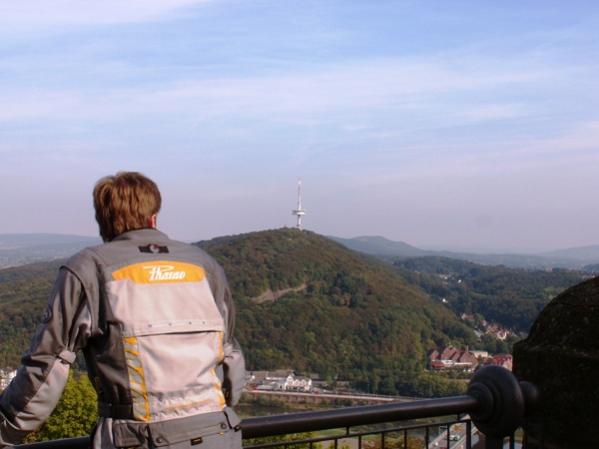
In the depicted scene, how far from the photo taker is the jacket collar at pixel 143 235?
2348 mm

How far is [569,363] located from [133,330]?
1.97m

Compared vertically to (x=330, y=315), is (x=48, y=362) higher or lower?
higher

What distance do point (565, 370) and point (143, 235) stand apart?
196 cm

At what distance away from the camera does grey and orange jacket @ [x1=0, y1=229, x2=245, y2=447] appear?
2.12 meters

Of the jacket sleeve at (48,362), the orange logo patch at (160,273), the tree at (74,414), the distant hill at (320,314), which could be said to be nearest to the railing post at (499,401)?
the orange logo patch at (160,273)

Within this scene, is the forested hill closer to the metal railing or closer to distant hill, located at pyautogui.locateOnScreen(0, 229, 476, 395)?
distant hill, located at pyautogui.locateOnScreen(0, 229, 476, 395)

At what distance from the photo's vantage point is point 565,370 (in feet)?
10.7

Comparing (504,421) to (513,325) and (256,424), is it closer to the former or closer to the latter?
(256,424)

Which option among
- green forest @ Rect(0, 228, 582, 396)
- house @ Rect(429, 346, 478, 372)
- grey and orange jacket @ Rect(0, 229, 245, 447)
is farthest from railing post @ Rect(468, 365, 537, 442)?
house @ Rect(429, 346, 478, 372)

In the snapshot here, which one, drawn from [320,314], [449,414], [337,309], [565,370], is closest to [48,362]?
[449,414]

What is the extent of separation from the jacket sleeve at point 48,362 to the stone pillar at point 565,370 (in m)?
2.09

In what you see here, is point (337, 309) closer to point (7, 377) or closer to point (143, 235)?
point (7, 377)

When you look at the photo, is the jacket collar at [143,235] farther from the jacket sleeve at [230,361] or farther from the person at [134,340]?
the jacket sleeve at [230,361]

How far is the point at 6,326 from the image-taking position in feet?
171
